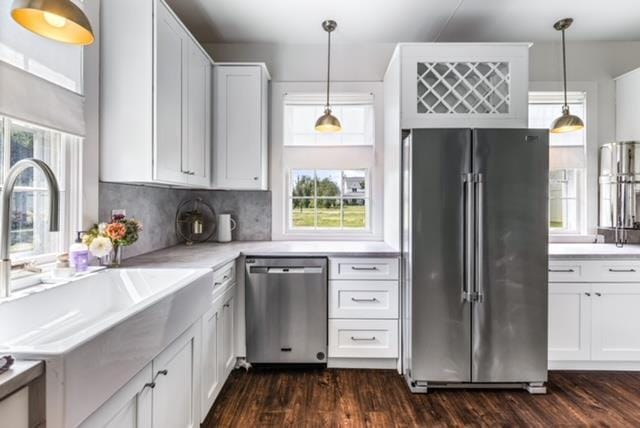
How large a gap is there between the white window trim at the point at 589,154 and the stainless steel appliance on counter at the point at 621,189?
0.42ft

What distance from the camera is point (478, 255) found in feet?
7.38

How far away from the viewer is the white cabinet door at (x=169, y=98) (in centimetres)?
199

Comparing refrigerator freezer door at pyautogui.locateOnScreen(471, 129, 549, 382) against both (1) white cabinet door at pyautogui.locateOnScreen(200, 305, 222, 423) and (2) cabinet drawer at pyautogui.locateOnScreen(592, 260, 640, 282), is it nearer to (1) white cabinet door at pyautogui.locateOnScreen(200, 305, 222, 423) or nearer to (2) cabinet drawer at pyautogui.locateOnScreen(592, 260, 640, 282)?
(2) cabinet drawer at pyautogui.locateOnScreen(592, 260, 640, 282)

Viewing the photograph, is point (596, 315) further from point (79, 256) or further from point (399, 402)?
point (79, 256)

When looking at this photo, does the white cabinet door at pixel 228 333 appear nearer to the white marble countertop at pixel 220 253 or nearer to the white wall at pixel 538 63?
the white marble countertop at pixel 220 253

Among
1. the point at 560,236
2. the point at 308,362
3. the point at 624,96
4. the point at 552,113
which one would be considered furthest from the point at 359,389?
the point at 624,96

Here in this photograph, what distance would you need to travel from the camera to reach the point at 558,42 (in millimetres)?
3229

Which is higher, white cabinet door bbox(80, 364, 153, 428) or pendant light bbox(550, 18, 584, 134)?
pendant light bbox(550, 18, 584, 134)

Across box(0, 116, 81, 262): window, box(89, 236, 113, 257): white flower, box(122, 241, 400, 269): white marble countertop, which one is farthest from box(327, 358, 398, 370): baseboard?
box(0, 116, 81, 262): window

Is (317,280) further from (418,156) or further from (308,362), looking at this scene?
(418,156)

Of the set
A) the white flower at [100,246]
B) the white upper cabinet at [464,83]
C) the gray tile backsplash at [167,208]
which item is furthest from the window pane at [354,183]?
the white flower at [100,246]

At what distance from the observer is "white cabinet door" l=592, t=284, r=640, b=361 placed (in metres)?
2.51

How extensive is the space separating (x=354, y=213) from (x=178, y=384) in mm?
2223

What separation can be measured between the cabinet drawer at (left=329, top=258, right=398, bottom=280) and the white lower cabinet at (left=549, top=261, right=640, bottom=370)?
1.20 metres
